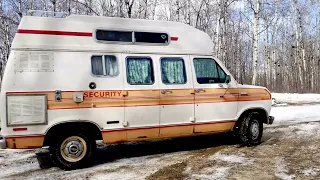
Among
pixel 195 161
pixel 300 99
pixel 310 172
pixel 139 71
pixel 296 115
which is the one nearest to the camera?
pixel 310 172

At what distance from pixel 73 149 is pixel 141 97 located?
5.65 feet

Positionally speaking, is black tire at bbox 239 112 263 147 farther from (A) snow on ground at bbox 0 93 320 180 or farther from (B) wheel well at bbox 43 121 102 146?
(B) wheel well at bbox 43 121 102 146

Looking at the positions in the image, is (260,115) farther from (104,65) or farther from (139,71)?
(104,65)

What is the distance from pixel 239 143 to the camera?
8.41 meters

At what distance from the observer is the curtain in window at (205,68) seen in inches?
298

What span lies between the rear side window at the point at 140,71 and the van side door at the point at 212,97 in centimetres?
110

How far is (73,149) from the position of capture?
6402mm

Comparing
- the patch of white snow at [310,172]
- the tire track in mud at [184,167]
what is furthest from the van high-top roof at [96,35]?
the patch of white snow at [310,172]

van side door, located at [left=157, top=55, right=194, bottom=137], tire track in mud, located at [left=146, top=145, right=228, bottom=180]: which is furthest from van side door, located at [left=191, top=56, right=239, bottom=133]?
tire track in mud, located at [left=146, top=145, right=228, bottom=180]

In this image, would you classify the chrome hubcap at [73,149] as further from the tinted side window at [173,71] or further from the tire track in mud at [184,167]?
the tinted side window at [173,71]

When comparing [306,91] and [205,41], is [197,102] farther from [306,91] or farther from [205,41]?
[306,91]

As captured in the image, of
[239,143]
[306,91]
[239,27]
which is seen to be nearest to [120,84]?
[239,143]

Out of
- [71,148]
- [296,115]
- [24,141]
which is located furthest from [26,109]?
[296,115]

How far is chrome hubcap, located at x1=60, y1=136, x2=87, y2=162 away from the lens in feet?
20.8
